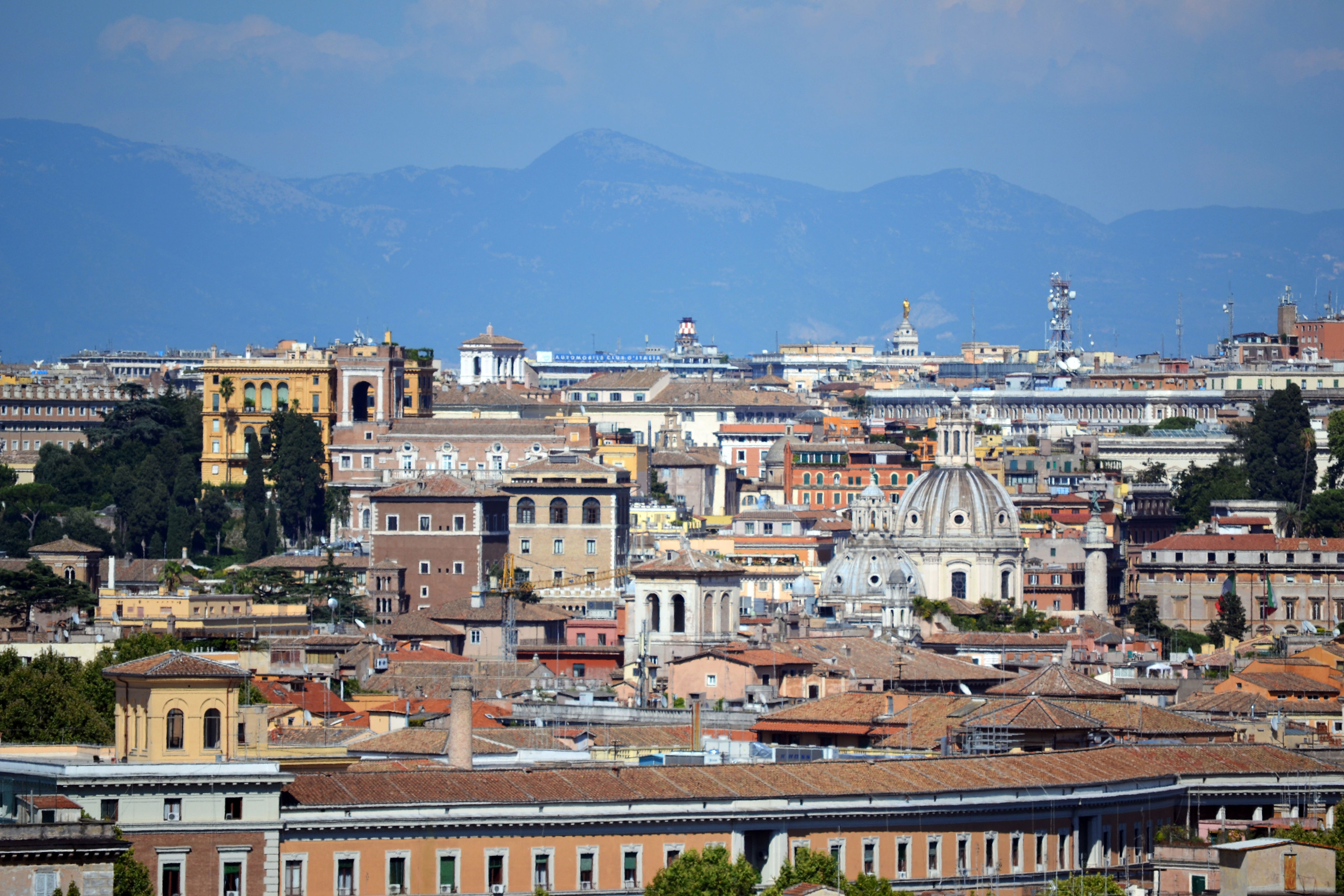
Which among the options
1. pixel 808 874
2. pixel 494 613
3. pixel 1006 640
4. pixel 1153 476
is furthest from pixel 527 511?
pixel 808 874

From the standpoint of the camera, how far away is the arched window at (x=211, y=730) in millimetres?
46094

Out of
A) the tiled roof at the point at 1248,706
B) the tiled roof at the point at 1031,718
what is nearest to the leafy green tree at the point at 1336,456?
the tiled roof at the point at 1248,706

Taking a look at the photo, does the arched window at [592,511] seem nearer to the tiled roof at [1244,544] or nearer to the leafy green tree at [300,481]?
the leafy green tree at [300,481]

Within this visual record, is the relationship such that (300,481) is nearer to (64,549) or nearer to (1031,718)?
(64,549)

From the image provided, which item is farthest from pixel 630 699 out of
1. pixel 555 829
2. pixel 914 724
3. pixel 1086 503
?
pixel 1086 503

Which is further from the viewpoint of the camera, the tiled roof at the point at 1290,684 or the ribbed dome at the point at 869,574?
the ribbed dome at the point at 869,574

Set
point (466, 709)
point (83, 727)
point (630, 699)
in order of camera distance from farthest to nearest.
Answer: point (630, 699), point (83, 727), point (466, 709)

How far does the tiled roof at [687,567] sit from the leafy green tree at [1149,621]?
2572cm

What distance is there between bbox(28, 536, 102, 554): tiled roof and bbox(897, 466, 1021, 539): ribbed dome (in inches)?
1389

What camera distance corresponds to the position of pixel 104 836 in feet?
130

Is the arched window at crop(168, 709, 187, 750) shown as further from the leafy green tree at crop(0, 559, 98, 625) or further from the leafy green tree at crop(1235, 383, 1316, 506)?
the leafy green tree at crop(1235, 383, 1316, 506)

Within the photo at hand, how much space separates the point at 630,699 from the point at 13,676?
59.5 feet

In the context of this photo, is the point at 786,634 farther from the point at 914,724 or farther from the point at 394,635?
the point at 914,724

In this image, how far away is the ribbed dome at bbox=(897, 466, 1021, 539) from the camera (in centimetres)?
13388
